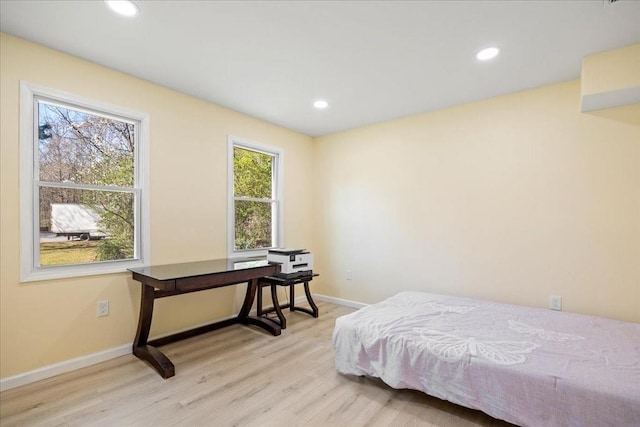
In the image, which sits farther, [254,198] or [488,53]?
[254,198]

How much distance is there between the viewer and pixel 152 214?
2.83m

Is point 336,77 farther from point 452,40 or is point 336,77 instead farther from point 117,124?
point 117,124

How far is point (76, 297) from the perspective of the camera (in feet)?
7.79

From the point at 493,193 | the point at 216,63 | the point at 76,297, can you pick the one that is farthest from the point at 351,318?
the point at 216,63

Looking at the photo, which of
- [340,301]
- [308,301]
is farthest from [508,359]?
[340,301]

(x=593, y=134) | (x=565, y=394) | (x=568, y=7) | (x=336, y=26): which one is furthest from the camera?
(x=593, y=134)

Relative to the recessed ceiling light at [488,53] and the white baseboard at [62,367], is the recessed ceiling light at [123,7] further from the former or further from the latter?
the white baseboard at [62,367]

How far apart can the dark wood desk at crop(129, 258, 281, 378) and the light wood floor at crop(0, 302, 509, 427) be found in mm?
112

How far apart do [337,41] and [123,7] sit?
1372 mm

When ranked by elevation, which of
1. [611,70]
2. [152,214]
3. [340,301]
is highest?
[611,70]

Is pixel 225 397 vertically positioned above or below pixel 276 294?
below

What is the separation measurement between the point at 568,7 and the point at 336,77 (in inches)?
63.9

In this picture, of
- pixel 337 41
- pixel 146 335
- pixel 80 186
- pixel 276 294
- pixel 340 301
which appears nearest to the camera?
pixel 337 41

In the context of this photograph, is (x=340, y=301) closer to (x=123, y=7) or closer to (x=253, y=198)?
(x=253, y=198)
